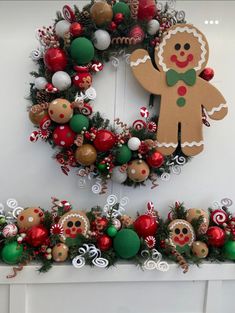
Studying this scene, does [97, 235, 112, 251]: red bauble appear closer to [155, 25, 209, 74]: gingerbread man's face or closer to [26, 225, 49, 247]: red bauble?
[26, 225, 49, 247]: red bauble

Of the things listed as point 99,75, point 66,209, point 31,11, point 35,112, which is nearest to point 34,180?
point 66,209

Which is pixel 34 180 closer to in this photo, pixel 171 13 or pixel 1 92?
pixel 1 92

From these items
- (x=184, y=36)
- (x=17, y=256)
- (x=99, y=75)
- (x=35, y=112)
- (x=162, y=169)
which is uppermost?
(x=184, y=36)

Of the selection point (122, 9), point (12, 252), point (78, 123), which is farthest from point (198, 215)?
point (122, 9)

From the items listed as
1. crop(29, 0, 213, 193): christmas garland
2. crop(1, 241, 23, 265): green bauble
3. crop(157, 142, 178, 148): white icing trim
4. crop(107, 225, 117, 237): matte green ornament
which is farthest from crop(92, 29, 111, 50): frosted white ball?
crop(1, 241, 23, 265): green bauble

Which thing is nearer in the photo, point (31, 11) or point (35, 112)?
point (35, 112)

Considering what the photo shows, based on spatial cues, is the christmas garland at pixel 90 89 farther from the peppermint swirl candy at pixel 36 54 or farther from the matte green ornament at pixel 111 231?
the matte green ornament at pixel 111 231
